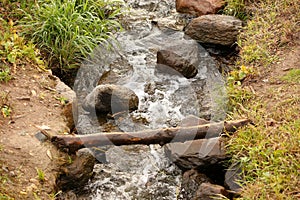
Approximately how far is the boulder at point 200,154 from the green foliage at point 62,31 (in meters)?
1.92

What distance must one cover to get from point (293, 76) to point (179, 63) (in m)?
1.49

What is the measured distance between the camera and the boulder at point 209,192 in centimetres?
331

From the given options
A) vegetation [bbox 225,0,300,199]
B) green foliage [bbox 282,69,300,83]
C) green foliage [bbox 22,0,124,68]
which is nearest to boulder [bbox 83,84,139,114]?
green foliage [bbox 22,0,124,68]

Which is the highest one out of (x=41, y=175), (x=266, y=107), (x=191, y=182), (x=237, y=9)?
(x=237, y=9)

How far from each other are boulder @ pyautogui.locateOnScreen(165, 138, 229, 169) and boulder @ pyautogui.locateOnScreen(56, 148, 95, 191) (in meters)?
0.83

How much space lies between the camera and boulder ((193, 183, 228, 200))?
331 centimetres

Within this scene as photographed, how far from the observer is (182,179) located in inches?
150

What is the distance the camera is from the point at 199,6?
243 inches

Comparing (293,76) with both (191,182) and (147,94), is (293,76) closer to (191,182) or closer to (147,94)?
(191,182)

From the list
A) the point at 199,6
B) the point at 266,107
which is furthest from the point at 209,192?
the point at 199,6

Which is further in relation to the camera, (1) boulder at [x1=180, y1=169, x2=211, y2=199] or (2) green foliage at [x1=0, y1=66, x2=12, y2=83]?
(2) green foliage at [x1=0, y1=66, x2=12, y2=83]

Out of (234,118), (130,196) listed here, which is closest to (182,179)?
(130,196)

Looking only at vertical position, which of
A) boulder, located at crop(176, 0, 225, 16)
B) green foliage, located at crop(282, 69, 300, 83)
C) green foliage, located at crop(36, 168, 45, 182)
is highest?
boulder, located at crop(176, 0, 225, 16)

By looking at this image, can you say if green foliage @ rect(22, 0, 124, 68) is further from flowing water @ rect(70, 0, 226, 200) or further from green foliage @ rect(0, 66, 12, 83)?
green foliage @ rect(0, 66, 12, 83)
